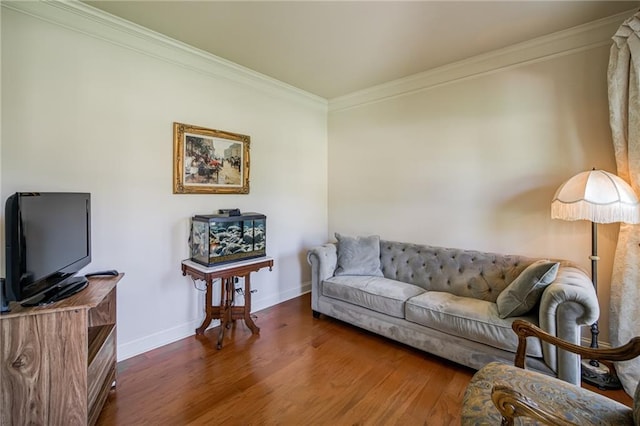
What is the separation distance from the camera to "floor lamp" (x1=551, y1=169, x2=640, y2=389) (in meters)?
2.00

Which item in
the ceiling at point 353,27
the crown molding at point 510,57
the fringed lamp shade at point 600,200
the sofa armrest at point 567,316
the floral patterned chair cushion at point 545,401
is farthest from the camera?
the crown molding at point 510,57

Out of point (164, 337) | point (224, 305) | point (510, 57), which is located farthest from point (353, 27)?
point (164, 337)

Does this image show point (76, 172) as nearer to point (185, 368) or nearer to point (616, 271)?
point (185, 368)

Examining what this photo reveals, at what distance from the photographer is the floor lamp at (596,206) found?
1998 millimetres

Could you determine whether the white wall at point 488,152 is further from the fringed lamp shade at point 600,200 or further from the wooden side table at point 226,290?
the wooden side table at point 226,290

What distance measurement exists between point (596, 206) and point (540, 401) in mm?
1523

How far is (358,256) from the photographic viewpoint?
3.30 meters

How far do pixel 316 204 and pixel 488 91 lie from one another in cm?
245

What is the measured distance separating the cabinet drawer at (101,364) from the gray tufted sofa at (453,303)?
1869 mm

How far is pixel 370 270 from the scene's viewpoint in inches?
129

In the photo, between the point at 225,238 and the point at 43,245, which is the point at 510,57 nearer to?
the point at 225,238

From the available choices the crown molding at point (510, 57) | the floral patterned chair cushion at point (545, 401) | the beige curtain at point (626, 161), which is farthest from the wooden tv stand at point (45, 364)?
the crown molding at point (510, 57)

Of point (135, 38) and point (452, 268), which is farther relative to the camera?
point (452, 268)

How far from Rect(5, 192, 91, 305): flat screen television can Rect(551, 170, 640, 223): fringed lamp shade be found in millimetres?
3355
